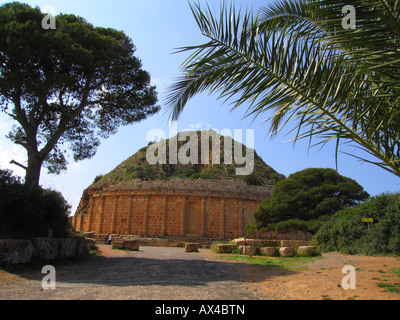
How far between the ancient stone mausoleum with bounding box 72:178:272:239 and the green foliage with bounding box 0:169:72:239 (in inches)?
713

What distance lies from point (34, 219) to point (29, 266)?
164 centimetres

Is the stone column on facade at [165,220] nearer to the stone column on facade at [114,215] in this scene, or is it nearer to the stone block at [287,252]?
the stone column on facade at [114,215]

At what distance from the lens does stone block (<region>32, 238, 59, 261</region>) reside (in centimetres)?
845

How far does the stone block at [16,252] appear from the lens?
7238 mm

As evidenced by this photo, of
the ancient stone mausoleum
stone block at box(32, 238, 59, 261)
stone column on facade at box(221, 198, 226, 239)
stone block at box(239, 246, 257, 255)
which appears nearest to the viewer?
stone block at box(32, 238, 59, 261)

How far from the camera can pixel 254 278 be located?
7.50 meters

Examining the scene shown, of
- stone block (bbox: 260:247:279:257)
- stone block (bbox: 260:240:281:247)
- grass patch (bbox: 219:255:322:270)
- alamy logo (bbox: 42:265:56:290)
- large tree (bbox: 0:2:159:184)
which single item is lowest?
alamy logo (bbox: 42:265:56:290)

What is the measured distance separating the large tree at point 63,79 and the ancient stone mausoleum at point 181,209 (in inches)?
575

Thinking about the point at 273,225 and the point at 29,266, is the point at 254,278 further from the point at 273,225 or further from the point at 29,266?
the point at 273,225

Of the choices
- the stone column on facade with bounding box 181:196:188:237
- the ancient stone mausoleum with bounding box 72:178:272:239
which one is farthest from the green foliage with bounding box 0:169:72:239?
the ancient stone mausoleum with bounding box 72:178:272:239

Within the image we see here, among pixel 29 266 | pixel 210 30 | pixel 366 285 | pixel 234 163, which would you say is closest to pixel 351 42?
pixel 210 30

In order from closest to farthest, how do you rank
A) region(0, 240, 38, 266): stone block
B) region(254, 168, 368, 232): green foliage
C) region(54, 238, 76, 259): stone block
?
region(0, 240, 38, 266): stone block < region(54, 238, 76, 259): stone block < region(254, 168, 368, 232): green foliage

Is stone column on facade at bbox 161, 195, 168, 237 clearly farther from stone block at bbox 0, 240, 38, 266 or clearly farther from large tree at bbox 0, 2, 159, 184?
stone block at bbox 0, 240, 38, 266

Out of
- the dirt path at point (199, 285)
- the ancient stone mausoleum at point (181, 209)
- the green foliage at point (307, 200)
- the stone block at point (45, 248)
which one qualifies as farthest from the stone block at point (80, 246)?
the ancient stone mausoleum at point (181, 209)
